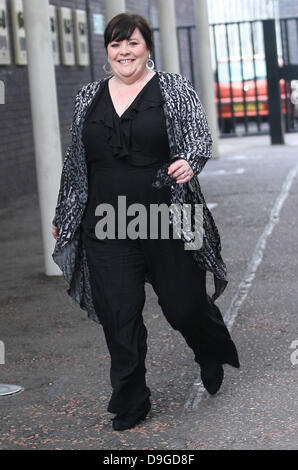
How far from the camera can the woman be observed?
4.41m

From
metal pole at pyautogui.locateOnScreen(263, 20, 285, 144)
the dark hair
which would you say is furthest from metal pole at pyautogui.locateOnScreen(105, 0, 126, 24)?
metal pole at pyautogui.locateOnScreen(263, 20, 285, 144)

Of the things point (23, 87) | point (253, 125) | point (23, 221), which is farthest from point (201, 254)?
point (253, 125)

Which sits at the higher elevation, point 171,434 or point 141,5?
point 141,5

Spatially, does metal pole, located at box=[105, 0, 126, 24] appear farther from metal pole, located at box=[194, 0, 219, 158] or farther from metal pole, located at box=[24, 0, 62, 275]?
metal pole, located at box=[194, 0, 219, 158]

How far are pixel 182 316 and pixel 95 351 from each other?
1.40m

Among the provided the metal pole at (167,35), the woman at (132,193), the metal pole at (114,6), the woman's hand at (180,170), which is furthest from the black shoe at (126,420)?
the metal pole at (167,35)

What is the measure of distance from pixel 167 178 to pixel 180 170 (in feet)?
0.39

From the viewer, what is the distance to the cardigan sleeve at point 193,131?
4391mm

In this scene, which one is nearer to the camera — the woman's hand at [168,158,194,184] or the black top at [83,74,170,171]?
the woman's hand at [168,158,194,184]

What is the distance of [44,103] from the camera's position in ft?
25.5

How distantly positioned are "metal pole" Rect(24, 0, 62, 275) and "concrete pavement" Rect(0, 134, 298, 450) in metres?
0.65

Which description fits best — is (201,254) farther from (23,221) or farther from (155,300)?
(23,221)

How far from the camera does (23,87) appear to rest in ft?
45.2

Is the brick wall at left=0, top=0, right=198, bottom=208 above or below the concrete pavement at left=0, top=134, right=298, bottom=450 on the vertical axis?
above
